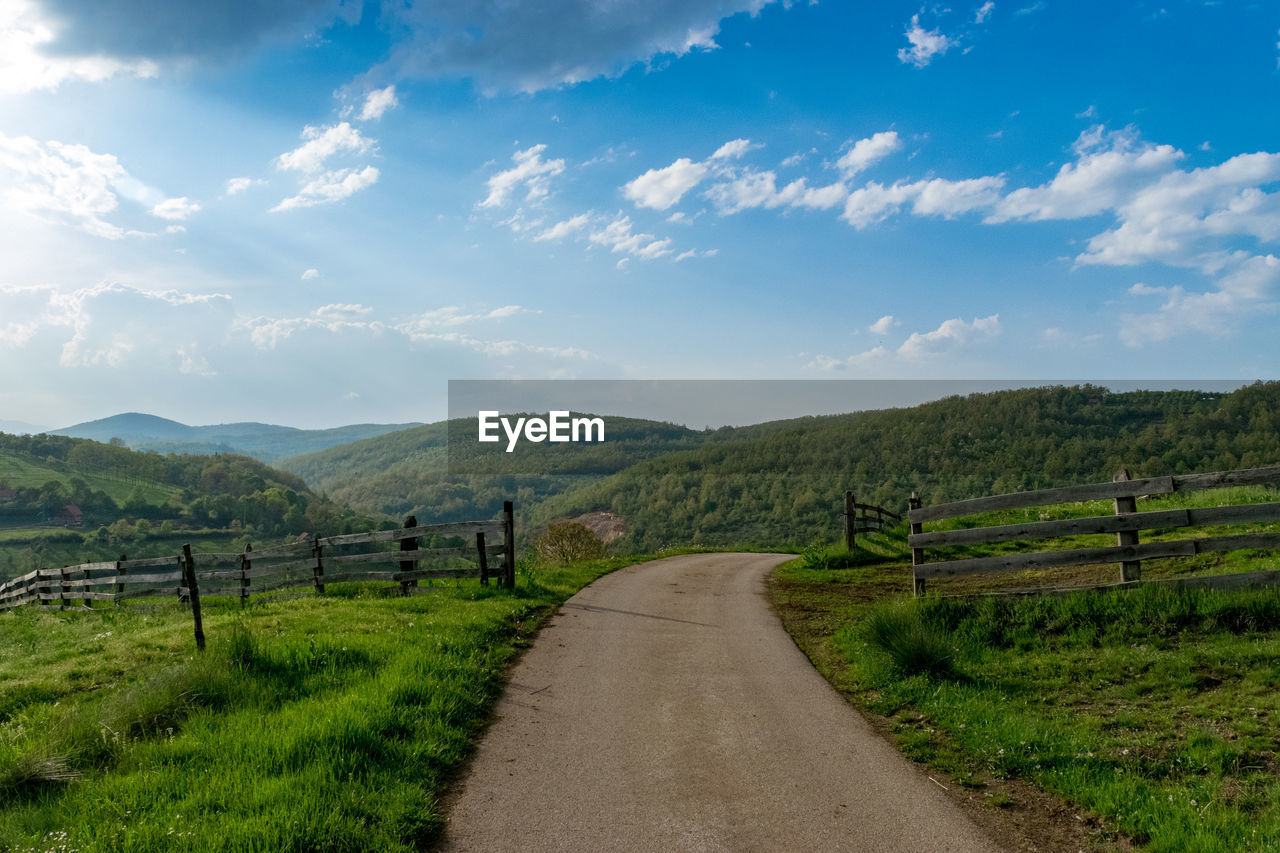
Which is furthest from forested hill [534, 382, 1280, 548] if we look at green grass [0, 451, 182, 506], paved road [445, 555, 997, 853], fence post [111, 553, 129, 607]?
green grass [0, 451, 182, 506]

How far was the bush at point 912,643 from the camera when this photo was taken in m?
7.98

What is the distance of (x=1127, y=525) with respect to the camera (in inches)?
352

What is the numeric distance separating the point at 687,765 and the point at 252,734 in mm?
3568

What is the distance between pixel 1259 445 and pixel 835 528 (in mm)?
42009

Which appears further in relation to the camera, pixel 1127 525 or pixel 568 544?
pixel 568 544

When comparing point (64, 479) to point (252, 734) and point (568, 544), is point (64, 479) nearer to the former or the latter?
point (568, 544)

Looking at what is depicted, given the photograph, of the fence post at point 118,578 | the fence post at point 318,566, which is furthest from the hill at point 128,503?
the fence post at point 318,566

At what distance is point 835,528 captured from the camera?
75625 millimetres

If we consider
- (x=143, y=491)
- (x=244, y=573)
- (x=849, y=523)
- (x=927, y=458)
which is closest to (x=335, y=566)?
(x=244, y=573)

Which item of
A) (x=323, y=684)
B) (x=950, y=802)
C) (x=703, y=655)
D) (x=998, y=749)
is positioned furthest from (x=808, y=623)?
(x=323, y=684)

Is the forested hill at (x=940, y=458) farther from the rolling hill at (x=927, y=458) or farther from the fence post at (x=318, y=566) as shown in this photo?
the fence post at (x=318, y=566)

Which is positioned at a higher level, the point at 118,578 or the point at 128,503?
the point at 118,578

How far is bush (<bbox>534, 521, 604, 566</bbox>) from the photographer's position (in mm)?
31361

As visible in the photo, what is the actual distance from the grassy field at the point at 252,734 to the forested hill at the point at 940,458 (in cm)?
6257
